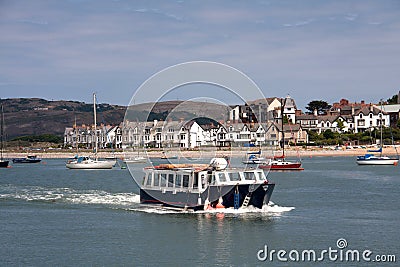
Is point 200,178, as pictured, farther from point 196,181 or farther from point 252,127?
point 252,127

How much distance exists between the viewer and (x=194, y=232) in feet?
115

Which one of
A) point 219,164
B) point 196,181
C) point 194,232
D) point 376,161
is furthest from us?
point 376,161

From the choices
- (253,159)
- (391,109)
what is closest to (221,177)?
(253,159)

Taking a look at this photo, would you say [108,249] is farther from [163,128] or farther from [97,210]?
[163,128]

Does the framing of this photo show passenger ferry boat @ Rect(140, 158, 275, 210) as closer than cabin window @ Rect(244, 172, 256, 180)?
Yes

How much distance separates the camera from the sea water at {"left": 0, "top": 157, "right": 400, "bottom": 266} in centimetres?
2988

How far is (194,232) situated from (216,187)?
435cm

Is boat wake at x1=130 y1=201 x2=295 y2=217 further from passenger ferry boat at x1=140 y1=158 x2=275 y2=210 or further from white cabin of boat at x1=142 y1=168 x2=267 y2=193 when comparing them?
white cabin of boat at x1=142 y1=168 x2=267 y2=193

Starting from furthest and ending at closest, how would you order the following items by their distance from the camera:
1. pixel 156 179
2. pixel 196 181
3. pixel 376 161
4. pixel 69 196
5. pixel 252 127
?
1. pixel 252 127
2. pixel 376 161
3. pixel 69 196
4. pixel 156 179
5. pixel 196 181

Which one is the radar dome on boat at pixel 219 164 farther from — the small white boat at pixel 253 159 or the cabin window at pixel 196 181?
the small white boat at pixel 253 159

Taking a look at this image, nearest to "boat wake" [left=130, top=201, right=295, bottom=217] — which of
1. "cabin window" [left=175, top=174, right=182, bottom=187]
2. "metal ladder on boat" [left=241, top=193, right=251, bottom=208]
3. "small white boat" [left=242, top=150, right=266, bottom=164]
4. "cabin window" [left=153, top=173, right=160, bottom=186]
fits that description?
"metal ladder on boat" [left=241, top=193, right=251, bottom=208]

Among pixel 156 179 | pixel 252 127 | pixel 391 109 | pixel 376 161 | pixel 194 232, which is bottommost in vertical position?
pixel 194 232

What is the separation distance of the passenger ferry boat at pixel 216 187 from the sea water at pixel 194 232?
623 mm

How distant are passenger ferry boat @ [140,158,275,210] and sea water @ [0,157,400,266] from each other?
0.62 meters
